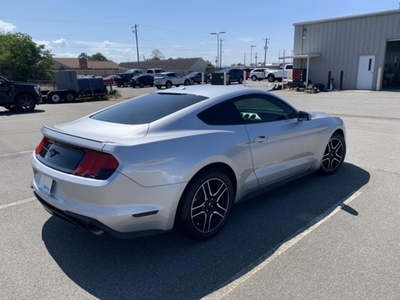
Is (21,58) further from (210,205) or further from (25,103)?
(210,205)

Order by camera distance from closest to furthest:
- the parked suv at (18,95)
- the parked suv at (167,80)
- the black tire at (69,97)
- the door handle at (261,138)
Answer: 1. the door handle at (261,138)
2. the parked suv at (18,95)
3. the black tire at (69,97)
4. the parked suv at (167,80)

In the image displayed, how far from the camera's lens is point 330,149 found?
191 inches

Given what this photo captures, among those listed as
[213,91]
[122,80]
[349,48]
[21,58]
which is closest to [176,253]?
[213,91]

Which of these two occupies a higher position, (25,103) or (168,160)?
(168,160)

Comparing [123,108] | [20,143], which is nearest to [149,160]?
[123,108]

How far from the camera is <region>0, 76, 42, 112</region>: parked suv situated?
13.6 metres

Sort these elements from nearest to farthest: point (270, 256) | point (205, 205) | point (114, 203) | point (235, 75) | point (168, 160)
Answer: point (114, 203) < point (168, 160) < point (270, 256) < point (205, 205) < point (235, 75)

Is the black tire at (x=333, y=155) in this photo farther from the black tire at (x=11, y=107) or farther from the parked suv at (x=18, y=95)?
the black tire at (x=11, y=107)

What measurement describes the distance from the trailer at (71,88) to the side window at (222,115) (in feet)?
64.1

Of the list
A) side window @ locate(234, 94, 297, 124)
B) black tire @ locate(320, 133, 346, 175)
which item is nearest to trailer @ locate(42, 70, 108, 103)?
side window @ locate(234, 94, 297, 124)

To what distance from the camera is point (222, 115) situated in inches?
132

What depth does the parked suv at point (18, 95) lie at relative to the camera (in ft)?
44.7

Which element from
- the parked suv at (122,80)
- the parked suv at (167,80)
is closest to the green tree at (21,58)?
the parked suv at (122,80)

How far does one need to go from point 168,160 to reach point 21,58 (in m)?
42.1
